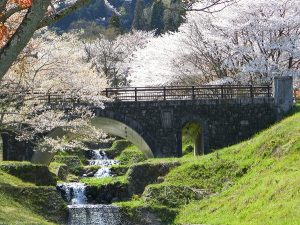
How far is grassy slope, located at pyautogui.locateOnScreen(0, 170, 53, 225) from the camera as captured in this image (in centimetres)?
1599

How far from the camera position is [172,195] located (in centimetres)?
2252

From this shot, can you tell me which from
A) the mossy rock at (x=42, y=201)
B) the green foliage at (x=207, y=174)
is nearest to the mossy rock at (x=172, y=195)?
the green foliage at (x=207, y=174)

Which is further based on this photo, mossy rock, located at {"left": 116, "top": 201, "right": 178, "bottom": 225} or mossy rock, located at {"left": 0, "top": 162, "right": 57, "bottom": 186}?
mossy rock, located at {"left": 0, "top": 162, "right": 57, "bottom": 186}

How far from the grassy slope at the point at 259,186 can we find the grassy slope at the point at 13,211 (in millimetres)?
5464

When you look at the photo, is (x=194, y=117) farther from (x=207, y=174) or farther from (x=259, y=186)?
(x=259, y=186)

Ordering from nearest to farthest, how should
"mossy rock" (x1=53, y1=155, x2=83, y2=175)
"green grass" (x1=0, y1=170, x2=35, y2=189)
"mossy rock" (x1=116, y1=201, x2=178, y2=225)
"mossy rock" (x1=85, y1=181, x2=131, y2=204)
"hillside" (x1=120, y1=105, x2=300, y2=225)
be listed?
"hillside" (x1=120, y1=105, x2=300, y2=225) → "mossy rock" (x1=116, y1=201, x2=178, y2=225) → "green grass" (x1=0, y1=170, x2=35, y2=189) → "mossy rock" (x1=85, y1=181, x2=131, y2=204) → "mossy rock" (x1=53, y1=155, x2=83, y2=175)

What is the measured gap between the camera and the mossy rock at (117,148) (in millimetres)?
50344

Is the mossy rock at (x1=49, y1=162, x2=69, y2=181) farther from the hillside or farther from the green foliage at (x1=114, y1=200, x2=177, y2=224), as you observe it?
the green foliage at (x1=114, y1=200, x2=177, y2=224)

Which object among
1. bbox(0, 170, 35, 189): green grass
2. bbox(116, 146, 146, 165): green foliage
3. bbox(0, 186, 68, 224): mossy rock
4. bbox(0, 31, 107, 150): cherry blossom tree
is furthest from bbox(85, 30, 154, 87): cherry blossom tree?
bbox(0, 186, 68, 224): mossy rock

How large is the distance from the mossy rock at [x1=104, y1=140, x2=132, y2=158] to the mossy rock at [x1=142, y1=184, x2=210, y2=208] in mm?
27388

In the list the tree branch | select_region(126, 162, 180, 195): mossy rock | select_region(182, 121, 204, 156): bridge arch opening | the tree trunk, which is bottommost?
select_region(126, 162, 180, 195): mossy rock

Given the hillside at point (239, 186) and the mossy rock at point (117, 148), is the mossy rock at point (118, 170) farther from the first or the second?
the hillside at point (239, 186)

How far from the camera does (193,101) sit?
31.2m

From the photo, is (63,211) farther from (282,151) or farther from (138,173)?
(282,151)
